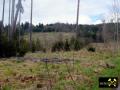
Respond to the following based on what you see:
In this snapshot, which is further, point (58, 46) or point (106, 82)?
point (58, 46)

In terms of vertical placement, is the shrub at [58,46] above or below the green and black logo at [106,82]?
below

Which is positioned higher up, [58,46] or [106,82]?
[106,82]

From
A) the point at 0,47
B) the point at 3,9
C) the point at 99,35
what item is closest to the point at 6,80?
the point at 0,47

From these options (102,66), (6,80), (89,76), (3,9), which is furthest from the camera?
(3,9)

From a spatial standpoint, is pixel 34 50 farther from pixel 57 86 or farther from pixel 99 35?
pixel 57 86

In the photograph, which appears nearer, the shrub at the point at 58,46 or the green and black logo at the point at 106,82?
the green and black logo at the point at 106,82

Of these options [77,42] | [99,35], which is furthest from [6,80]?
[99,35]

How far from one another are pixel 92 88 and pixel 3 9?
47.2 meters

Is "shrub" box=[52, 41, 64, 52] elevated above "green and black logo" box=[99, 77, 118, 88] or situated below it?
below

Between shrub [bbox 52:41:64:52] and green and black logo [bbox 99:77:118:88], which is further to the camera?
shrub [bbox 52:41:64:52]

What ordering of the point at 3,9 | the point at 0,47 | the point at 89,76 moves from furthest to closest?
the point at 3,9
the point at 0,47
the point at 89,76

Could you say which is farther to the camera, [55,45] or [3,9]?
[3,9]

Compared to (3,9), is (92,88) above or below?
below

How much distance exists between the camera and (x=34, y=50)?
155ft
